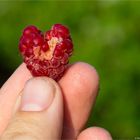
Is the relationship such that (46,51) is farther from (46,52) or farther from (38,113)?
(38,113)

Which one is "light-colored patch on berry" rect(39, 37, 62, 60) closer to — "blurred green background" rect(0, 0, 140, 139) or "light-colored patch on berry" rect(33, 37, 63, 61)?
"light-colored patch on berry" rect(33, 37, 63, 61)

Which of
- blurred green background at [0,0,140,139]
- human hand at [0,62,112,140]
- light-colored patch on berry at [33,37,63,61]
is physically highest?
light-colored patch on berry at [33,37,63,61]

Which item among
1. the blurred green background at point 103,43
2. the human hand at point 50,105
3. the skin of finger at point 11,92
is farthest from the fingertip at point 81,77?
the blurred green background at point 103,43

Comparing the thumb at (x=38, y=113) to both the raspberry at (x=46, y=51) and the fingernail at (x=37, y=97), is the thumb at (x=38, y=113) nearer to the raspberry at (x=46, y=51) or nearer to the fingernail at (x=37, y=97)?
the fingernail at (x=37, y=97)

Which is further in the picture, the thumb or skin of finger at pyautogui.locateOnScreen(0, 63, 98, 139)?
skin of finger at pyautogui.locateOnScreen(0, 63, 98, 139)

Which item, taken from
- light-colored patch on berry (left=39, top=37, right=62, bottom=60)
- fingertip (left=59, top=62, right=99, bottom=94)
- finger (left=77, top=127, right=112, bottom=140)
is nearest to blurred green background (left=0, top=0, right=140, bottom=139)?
finger (left=77, top=127, right=112, bottom=140)

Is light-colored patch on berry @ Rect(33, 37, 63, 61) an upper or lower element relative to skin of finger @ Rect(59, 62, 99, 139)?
upper

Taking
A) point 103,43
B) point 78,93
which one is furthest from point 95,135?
point 103,43

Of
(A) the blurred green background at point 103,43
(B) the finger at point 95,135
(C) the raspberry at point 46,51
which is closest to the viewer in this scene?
(C) the raspberry at point 46,51
